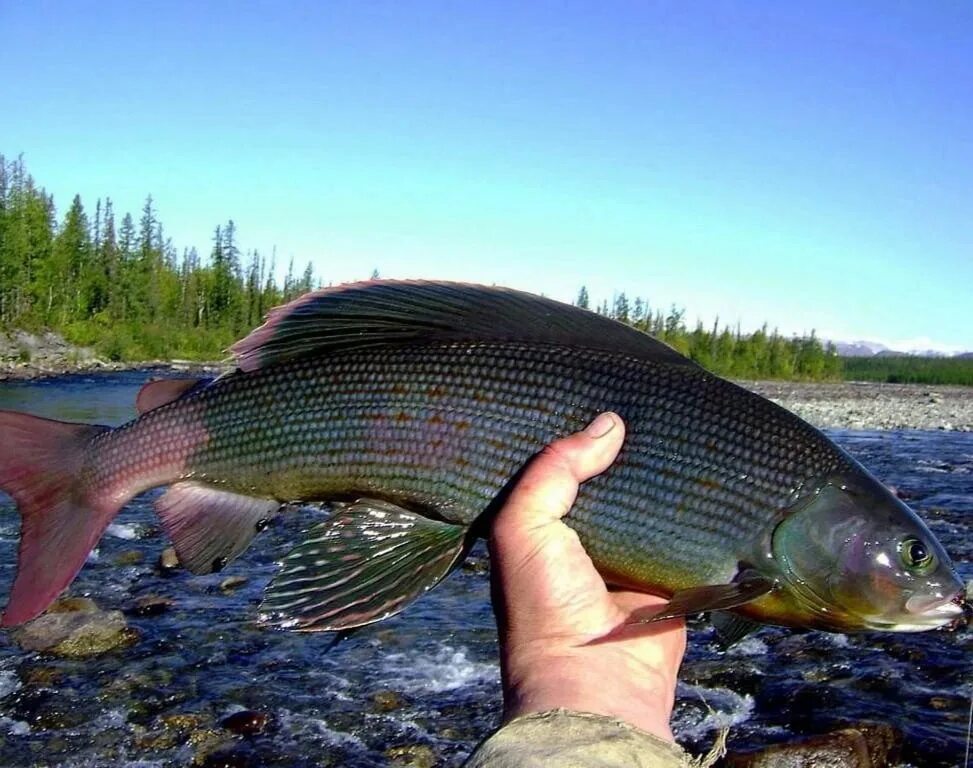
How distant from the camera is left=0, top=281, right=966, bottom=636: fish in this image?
275 centimetres

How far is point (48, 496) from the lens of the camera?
10.7 feet

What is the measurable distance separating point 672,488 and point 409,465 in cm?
90

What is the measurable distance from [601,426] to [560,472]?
22cm

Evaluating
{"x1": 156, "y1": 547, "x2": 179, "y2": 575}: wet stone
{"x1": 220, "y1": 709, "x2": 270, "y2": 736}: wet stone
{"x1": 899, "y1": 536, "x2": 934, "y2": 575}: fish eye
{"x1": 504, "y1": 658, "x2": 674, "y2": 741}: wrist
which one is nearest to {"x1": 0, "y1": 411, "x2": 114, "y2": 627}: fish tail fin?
{"x1": 504, "y1": 658, "x2": 674, "y2": 741}: wrist

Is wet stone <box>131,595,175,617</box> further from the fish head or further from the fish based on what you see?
the fish head

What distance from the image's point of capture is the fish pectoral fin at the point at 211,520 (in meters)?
3.24

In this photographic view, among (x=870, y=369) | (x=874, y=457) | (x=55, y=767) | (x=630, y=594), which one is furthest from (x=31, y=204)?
(x=870, y=369)

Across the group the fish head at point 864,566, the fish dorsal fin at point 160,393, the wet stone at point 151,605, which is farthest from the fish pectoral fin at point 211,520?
the wet stone at point 151,605

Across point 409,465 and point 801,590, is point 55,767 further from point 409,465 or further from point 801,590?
point 801,590

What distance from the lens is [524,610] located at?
2.82 meters

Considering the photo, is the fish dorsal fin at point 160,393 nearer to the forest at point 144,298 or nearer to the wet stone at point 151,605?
the wet stone at point 151,605

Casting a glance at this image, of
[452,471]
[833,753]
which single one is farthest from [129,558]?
[452,471]

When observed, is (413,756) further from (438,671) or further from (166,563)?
(166,563)

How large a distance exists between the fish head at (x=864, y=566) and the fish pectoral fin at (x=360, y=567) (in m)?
1.08
